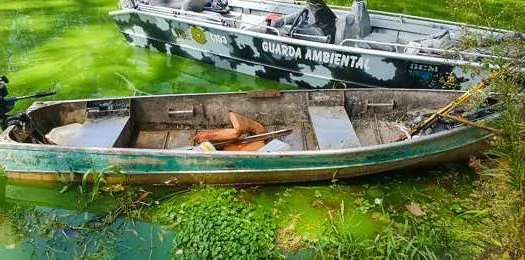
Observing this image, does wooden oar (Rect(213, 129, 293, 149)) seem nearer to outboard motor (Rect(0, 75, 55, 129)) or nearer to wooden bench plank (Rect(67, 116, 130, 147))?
wooden bench plank (Rect(67, 116, 130, 147))

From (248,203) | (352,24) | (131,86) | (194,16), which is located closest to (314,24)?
(352,24)

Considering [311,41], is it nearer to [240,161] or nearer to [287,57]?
[287,57]

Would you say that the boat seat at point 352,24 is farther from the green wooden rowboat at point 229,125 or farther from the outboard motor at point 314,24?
the green wooden rowboat at point 229,125

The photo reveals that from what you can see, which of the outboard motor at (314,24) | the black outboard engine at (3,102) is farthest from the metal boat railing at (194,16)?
the black outboard engine at (3,102)

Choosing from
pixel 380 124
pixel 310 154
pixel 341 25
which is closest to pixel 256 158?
pixel 310 154

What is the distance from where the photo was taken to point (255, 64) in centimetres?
820

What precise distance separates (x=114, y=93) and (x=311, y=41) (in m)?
3.48

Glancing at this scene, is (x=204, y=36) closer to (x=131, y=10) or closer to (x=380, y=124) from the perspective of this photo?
(x=131, y=10)

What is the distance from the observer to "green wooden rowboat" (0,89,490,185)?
5.43 metres

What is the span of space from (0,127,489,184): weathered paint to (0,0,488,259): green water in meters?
0.25

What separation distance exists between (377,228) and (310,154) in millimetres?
1079

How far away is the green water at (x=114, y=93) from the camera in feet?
17.1

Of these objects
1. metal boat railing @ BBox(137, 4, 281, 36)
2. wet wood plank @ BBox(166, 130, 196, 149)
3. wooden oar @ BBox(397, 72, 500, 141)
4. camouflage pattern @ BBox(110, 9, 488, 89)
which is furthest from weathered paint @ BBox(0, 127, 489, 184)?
metal boat railing @ BBox(137, 4, 281, 36)

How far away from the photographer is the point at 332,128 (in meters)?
6.08
